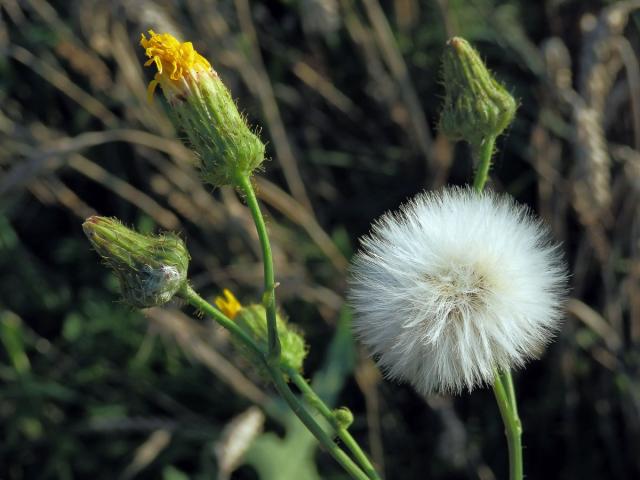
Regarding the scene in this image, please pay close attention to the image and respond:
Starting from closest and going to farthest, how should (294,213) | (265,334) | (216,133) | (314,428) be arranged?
1. (314,428)
2. (216,133)
3. (265,334)
4. (294,213)

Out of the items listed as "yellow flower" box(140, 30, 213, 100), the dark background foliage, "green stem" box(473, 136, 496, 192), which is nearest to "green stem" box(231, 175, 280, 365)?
"yellow flower" box(140, 30, 213, 100)

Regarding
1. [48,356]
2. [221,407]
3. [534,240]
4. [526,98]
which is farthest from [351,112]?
[534,240]

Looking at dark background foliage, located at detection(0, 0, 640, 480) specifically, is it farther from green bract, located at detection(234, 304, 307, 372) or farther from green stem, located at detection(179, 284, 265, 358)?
green stem, located at detection(179, 284, 265, 358)

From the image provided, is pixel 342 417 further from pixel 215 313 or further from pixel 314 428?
pixel 215 313

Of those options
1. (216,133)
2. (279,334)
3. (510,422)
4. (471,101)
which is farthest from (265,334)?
(471,101)

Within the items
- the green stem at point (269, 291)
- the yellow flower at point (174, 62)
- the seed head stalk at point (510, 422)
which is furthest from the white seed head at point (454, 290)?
the yellow flower at point (174, 62)
